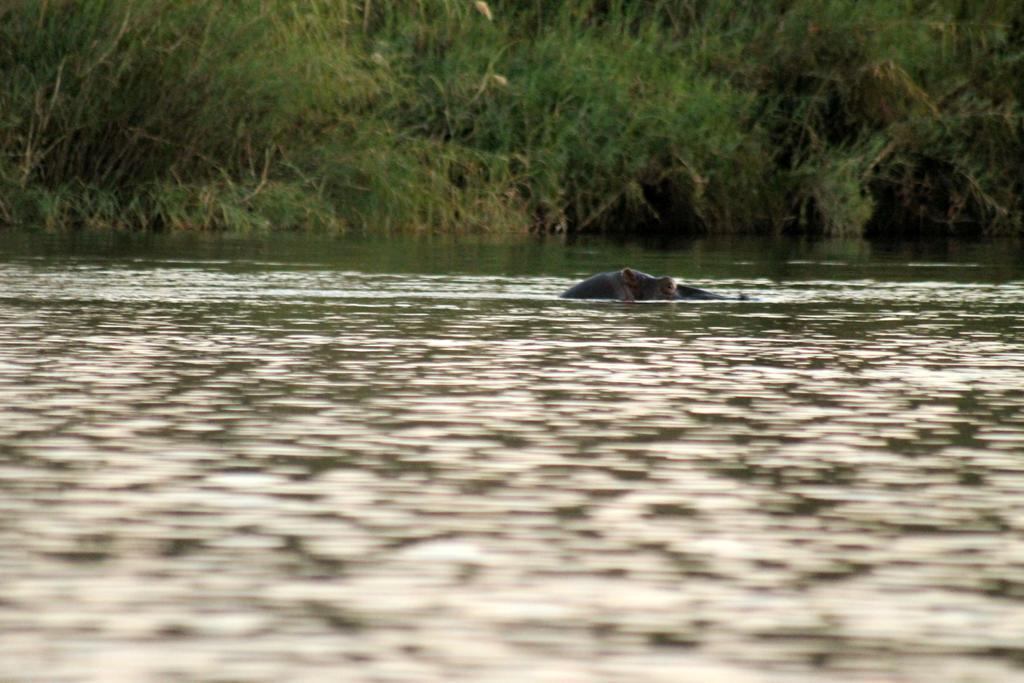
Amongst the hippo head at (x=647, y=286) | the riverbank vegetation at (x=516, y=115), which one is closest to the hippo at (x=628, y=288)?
the hippo head at (x=647, y=286)

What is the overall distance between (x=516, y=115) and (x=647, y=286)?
Result: 14981 millimetres

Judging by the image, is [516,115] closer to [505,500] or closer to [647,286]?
[647,286]

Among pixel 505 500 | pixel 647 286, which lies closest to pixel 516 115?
pixel 647 286

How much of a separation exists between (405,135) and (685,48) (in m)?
5.64

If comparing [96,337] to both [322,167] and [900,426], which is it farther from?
[322,167]

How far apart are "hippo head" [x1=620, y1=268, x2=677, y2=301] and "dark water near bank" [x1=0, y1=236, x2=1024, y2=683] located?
1.96m

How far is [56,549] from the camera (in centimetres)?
474

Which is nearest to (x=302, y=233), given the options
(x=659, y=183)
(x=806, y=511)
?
(x=659, y=183)

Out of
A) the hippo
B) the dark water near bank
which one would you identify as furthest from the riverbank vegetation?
the dark water near bank

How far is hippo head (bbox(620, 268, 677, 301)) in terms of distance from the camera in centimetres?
1388

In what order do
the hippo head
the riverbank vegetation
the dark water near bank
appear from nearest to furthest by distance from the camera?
the dark water near bank → the hippo head → the riverbank vegetation

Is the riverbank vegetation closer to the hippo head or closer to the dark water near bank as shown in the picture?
the hippo head

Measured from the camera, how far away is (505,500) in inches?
217

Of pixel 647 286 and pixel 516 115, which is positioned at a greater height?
pixel 516 115
